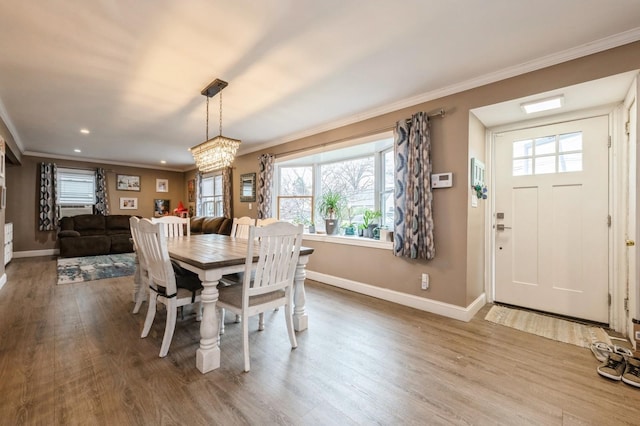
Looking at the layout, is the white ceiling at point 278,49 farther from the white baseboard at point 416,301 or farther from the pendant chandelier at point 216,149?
the white baseboard at point 416,301

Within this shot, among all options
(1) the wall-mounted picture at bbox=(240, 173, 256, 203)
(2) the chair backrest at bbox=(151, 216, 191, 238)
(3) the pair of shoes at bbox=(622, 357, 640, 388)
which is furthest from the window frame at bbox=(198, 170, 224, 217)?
(3) the pair of shoes at bbox=(622, 357, 640, 388)

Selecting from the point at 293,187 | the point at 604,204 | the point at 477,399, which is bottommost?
the point at 477,399

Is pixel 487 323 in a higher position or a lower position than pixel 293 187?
lower

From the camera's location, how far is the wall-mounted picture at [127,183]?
290 inches

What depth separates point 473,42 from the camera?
2055mm

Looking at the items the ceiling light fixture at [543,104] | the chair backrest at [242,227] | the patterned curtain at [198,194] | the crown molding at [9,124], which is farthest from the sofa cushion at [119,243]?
the ceiling light fixture at [543,104]

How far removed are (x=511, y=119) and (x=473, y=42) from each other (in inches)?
49.8

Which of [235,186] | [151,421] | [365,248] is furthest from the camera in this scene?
[235,186]

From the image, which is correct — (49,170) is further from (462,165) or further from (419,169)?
(462,165)

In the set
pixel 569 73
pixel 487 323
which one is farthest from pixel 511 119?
pixel 487 323

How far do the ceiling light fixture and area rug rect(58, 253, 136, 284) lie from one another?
566 centimetres

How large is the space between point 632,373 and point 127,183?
9306 millimetres

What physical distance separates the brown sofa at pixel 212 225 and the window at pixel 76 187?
8.81ft

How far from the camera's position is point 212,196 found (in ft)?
A: 24.0
